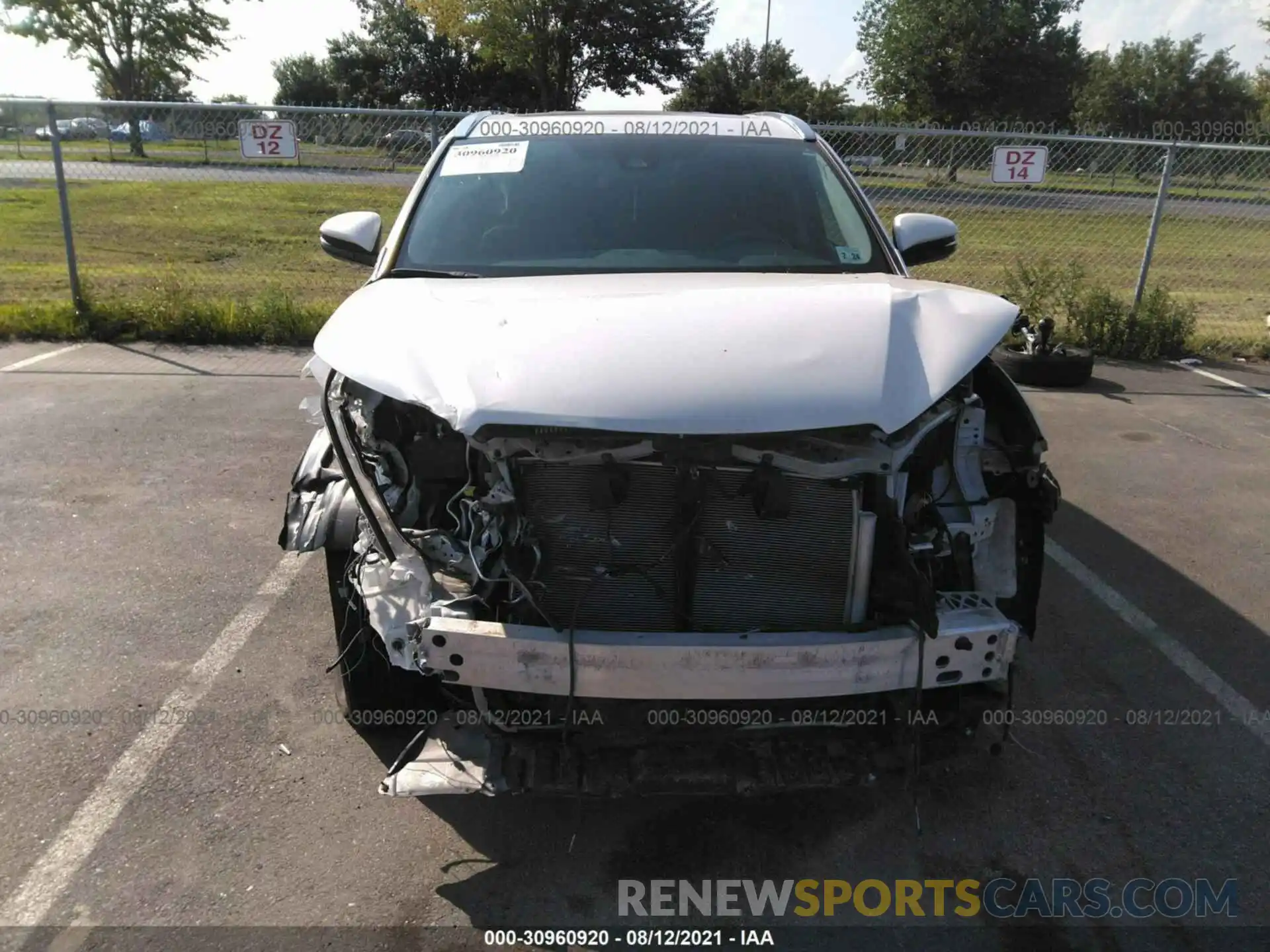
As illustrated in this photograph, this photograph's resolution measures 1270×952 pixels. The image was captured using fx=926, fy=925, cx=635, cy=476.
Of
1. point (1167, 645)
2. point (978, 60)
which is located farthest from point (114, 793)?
point (978, 60)

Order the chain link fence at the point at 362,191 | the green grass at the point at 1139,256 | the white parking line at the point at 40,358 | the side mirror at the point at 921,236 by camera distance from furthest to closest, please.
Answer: the green grass at the point at 1139,256 → the chain link fence at the point at 362,191 → the white parking line at the point at 40,358 → the side mirror at the point at 921,236

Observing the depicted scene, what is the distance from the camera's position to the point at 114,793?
2.81 meters

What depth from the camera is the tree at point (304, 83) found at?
47188 millimetres

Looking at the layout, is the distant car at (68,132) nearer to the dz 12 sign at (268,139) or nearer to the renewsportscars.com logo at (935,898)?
the dz 12 sign at (268,139)

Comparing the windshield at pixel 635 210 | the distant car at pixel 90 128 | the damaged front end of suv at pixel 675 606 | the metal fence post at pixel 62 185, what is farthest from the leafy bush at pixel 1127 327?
the distant car at pixel 90 128

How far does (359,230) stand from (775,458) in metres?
2.61

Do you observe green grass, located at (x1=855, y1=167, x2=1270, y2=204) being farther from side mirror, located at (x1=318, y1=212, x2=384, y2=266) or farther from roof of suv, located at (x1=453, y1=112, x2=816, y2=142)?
side mirror, located at (x1=318, y1=212, x2=384, y2=266)

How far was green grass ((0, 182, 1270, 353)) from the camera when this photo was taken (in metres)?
8.48

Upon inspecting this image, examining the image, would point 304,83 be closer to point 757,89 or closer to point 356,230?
point 757,89

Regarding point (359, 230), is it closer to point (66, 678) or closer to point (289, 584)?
point (289, 584)

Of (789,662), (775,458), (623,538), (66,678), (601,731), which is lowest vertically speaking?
(66,678)

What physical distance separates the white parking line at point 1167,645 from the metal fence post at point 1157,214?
5041 mm

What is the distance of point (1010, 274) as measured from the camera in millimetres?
8719

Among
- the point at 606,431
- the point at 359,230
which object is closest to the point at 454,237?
the point at 359,230
